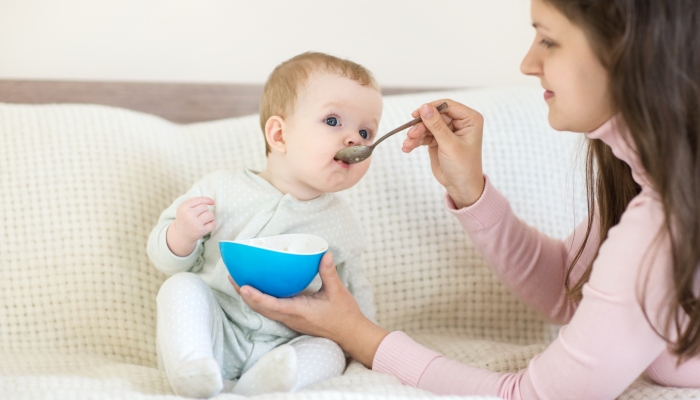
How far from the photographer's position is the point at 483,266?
4.42 feet

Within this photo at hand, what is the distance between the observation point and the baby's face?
3.43ft

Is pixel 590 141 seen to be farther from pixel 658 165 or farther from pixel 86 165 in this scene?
pixel 86 165

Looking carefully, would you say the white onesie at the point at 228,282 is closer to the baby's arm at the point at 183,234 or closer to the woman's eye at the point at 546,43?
the baby's arm at the point at 183,234

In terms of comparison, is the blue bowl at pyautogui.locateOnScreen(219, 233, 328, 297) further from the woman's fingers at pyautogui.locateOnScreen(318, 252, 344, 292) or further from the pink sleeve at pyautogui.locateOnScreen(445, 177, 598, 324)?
the pink sleeve at pyautogui.locateOnScreen(445, 177, 598, 324)

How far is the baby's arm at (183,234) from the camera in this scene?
99 centimetres

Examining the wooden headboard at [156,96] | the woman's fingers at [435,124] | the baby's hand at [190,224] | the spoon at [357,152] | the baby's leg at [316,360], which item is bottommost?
the baby's leg at [316,360]

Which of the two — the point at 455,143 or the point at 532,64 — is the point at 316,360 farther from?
the point at 532,64

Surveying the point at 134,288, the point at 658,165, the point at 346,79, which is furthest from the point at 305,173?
the point at 658,165

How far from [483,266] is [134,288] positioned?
0.70 meters

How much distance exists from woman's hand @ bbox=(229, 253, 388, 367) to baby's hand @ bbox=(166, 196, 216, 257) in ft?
0.29

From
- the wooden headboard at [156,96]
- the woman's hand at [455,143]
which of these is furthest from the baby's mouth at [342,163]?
the wooden headboard at [156,96]

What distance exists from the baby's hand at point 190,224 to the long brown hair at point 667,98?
590mm

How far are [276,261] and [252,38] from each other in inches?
38.8

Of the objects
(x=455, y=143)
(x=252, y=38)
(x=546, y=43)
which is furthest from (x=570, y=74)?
(x=252, y=38)
